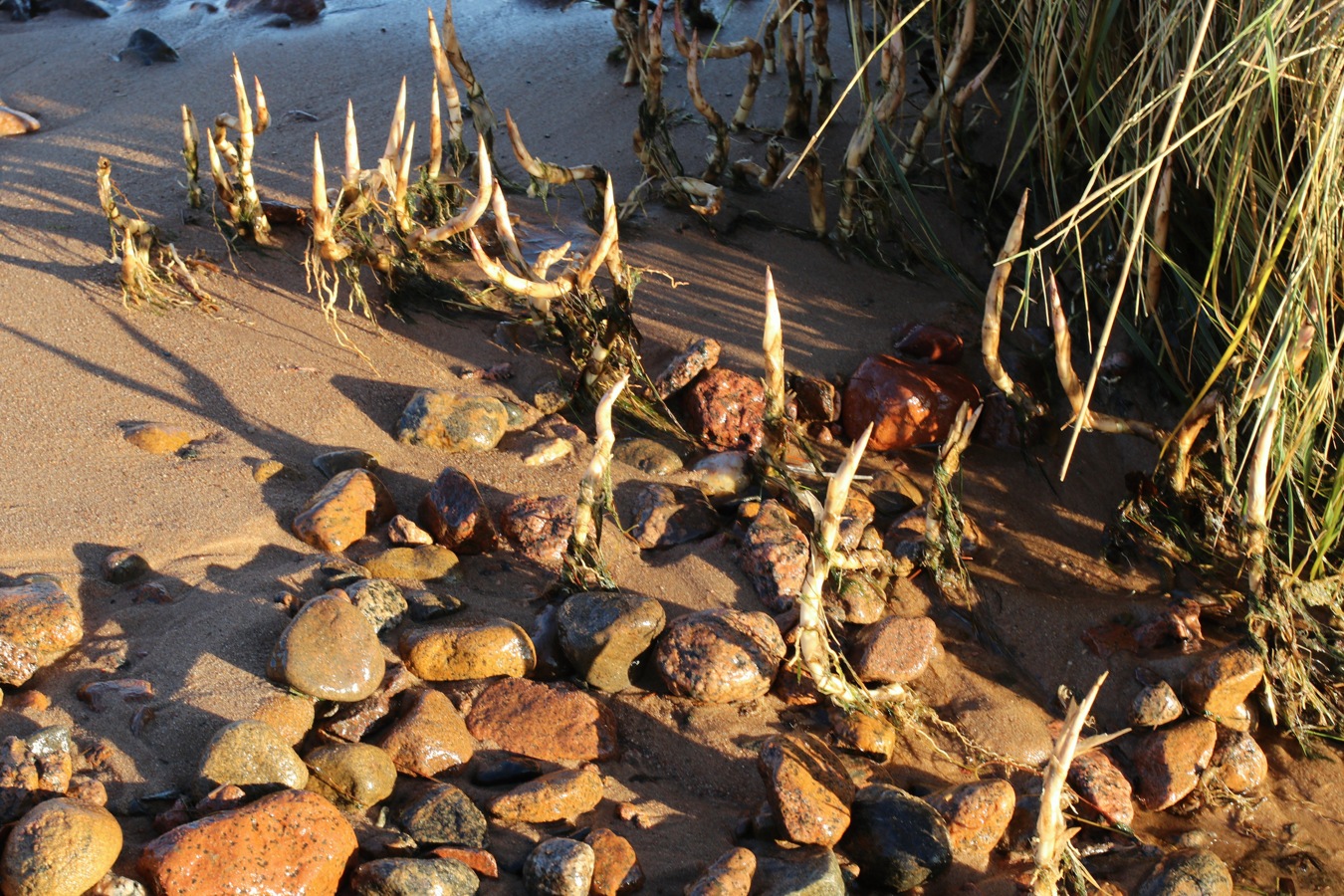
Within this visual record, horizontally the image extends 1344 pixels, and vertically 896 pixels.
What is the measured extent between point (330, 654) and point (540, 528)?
0.71 metres

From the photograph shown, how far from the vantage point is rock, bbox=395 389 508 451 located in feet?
10.5

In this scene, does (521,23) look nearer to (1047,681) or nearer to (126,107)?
(126,107)

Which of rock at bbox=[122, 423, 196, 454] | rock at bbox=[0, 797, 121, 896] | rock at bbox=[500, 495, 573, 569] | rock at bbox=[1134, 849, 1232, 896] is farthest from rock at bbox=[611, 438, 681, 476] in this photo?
rock at bbox=[0, 797, 121, 896]

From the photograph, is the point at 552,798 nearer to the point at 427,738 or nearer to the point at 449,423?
the point at 427,738

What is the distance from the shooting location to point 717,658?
260 cm

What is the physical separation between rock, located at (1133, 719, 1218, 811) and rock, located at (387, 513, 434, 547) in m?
1.85

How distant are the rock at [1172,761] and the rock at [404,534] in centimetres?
185

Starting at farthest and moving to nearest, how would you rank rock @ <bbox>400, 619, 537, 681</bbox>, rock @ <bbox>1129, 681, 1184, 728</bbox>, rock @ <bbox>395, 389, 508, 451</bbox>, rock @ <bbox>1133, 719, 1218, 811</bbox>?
1. rock @ <bbox>395, 389, 508, 451</bbox>
2. rock @ <bbox>1129, 681, 1184, 728</bbox>
3. rock @ <bbox>1133, 719, 1218, 811</bbox>
4. rock @ <bbox>400, 619, 537, 681</bbox>

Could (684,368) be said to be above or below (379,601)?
above

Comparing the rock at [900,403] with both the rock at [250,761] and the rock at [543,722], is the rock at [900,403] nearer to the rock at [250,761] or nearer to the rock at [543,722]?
the rock at [543,722]

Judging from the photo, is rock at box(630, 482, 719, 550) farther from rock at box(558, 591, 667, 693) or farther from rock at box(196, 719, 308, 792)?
rock at box(196, 719, 308, 792)

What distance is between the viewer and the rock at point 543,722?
2.42m

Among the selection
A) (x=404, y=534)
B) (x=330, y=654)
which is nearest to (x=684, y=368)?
(x=404, y=534)

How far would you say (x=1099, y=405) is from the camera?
3.41 m
